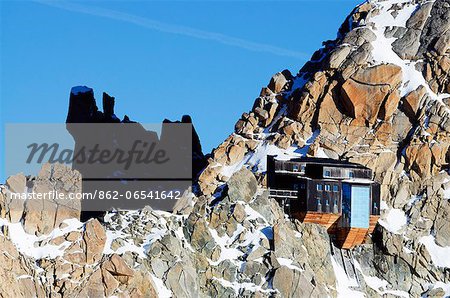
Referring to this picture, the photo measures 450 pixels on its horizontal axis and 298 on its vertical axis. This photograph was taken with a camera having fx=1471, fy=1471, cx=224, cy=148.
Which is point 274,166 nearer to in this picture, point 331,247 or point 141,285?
point 331,247

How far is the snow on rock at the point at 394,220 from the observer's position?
617 ft

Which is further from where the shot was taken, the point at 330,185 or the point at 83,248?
the point at 330,185

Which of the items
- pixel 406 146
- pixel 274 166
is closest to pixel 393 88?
pixel 406 146

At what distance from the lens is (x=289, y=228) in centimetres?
18100

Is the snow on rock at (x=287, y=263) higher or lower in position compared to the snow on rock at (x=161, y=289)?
higher

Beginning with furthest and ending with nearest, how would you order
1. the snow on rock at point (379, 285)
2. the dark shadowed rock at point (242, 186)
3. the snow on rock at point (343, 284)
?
the snow on rock at point (379, 285) < the dark shadowed rock at point (242, 186) < the snow on rock at point (343, 284)

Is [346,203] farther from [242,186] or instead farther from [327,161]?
[242,186]

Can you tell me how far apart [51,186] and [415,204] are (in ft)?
154

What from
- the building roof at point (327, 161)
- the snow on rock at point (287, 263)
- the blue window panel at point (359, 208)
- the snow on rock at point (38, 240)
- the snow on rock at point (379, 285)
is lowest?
the snow on rock at point (379, 285)

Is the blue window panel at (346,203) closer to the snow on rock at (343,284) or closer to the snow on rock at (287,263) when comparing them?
the snow on rock at (343,284)

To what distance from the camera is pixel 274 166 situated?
190 meters

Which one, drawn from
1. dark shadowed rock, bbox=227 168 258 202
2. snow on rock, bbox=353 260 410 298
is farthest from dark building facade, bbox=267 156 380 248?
snow on rock, bbox=353 260 410 298

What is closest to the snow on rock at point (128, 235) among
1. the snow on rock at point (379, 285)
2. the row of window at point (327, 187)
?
the row of window at point (327, 187)

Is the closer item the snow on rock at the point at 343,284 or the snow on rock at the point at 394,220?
the snow on rock at the point at 343,284
